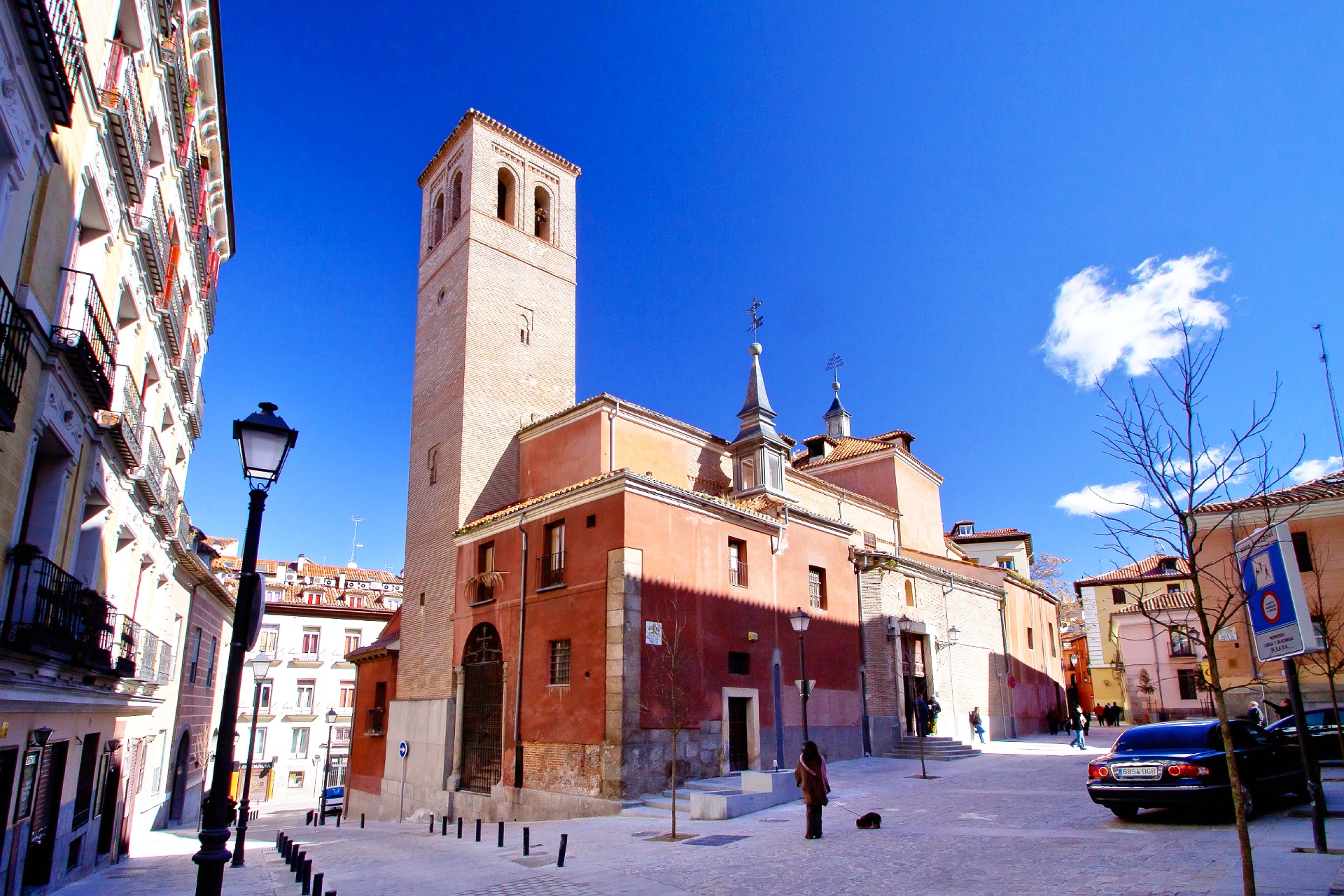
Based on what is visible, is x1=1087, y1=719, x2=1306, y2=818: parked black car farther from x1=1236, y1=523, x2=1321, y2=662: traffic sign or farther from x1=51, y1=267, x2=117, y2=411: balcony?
x1=51, y1=267, x2=117, y2=411: balcony

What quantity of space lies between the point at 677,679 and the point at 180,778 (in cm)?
1647

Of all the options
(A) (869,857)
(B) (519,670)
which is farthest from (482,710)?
(A) (869,857)

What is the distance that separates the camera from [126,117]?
33.2 ft

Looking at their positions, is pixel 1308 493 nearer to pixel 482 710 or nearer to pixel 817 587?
pixel 817 587

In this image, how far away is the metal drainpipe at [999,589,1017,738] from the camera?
32.0 m

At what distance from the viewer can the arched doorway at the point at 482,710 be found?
805 inches

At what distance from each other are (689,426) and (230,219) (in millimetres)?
13667

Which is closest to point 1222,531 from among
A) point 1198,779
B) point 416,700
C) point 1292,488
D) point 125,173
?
point 1292,488

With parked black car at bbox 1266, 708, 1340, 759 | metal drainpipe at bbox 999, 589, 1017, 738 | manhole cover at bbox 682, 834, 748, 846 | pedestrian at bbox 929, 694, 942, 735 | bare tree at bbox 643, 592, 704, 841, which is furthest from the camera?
metal drainpipe at bbox 999, 589, 1017, 738

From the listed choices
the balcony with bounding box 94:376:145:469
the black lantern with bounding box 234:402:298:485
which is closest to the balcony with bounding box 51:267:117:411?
the balcony with bounding box 94:376:145:469

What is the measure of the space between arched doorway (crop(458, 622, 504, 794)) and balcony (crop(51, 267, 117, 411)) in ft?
39.9

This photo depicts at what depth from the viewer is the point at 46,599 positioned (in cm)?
903

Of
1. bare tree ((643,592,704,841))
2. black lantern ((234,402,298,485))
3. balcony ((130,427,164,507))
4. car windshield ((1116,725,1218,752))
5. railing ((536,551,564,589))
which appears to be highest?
balcony ((130,427,164,507))

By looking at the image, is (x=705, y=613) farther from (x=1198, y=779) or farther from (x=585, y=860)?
(x=1198, y=779)
